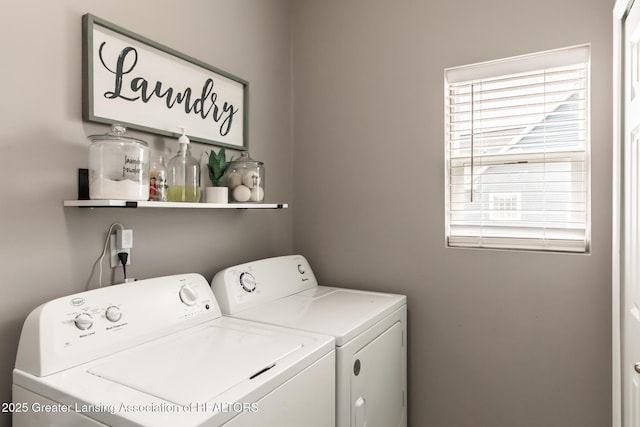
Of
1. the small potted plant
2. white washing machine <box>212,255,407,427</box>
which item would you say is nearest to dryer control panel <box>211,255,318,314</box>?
white washing machine <box>212,255,407,427</box>

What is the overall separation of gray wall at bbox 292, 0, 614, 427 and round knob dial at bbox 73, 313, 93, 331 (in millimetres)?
1283

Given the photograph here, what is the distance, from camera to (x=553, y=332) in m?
1.72

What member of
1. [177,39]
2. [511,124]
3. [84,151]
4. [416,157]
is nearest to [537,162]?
[511,124]

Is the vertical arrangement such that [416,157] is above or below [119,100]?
below

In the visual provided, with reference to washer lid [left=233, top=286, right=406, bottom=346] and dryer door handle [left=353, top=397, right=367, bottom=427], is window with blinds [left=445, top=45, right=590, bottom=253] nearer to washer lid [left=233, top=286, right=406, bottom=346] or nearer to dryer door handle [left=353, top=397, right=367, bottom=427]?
washer lid [left=233, top=286, right=406, bottom=346]

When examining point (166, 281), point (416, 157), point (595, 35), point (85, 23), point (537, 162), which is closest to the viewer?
point (85, 23)

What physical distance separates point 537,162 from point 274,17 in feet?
5.05

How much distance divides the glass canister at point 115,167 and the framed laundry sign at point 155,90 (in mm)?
126

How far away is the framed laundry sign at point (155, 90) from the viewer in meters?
1.34

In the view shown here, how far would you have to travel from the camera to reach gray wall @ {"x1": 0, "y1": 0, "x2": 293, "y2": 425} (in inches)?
45.3

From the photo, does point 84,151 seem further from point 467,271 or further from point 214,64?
point 467,271

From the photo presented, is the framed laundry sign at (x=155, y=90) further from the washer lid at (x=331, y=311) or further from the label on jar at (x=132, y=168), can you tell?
the washer lid at (x=331, y=311)

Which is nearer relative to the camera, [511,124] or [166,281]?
[166,281]

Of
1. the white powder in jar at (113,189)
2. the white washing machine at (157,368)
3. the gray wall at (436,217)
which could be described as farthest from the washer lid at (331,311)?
the white powder in jar at (113,189)
